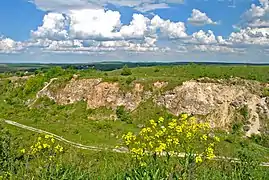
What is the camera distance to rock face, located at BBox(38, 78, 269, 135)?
64875 mm

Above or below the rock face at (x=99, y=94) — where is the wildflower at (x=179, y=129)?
above

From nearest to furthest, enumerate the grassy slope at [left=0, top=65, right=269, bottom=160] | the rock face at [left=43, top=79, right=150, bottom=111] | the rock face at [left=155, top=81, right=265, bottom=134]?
the grassy slope at [left=0, top=65, right=269, bottom=160]
the rock face at [left=155, top=81, right=265, bottom=134]
the rock face at [left=43, top=79, right=150, bottom=111]

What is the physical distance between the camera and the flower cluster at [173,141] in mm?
8242

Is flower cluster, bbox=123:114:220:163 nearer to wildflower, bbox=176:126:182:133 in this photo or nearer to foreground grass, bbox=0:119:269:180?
wildflower, bbox=176:126:182:133

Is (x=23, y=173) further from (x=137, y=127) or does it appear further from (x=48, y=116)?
(x=48, y=116)

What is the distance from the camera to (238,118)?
64938mm

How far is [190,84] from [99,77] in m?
18.5

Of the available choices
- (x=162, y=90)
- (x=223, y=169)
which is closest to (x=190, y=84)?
(x=162, y=90)

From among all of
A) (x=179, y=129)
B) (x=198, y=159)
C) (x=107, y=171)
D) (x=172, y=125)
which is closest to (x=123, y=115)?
(x=107, y=171)

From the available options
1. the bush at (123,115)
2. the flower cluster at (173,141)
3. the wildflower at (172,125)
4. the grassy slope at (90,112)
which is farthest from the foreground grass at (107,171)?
the bush at (123,115)

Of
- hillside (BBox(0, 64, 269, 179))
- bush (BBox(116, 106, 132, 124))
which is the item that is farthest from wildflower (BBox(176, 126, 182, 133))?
bush (BBox(116, 106, 132, 124))

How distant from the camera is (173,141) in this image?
830 centimetres

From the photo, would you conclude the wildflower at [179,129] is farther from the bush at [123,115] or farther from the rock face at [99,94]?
the rock face at [99,94]

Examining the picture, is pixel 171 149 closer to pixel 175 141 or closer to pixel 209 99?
pixel 175 141
